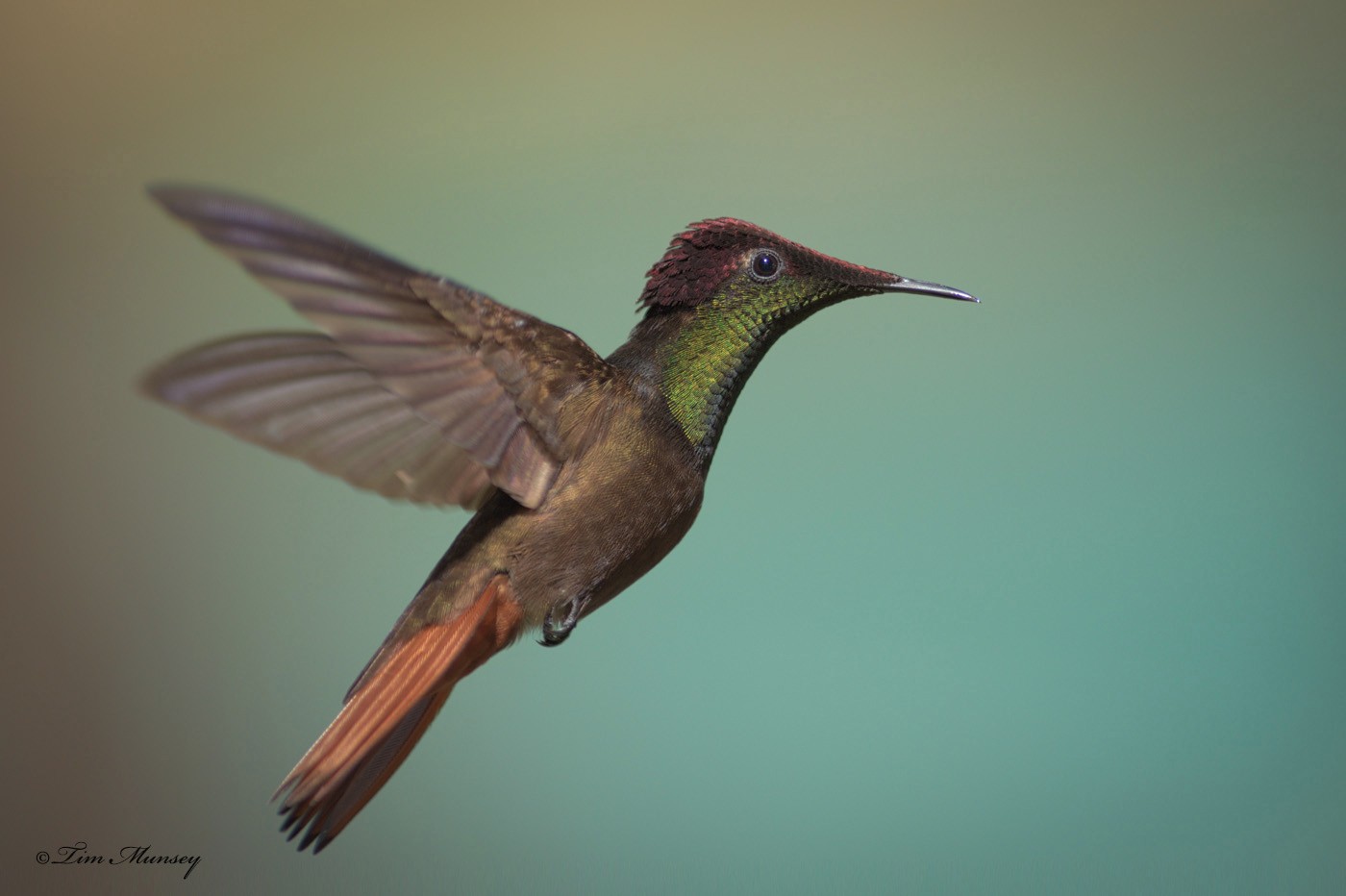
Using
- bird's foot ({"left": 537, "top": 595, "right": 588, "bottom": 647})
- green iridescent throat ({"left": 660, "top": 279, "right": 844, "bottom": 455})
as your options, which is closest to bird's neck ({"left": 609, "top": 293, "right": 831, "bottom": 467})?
green iridescent throat ({"left": 660, "top": 279, "right": 844, "bottom": 455})

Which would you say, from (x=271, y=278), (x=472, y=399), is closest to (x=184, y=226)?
(x=271, y=278)

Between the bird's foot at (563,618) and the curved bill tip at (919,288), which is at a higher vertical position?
the curved bill tip at (919,288)

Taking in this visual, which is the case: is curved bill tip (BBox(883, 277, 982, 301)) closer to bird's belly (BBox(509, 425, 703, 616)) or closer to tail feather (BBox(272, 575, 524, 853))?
bird's belly (BBox(509, 425, 703, 616))

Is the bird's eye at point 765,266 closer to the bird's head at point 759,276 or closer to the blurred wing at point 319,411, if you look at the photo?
the bird's head at point 759,276

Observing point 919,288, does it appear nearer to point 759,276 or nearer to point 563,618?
point 759,276

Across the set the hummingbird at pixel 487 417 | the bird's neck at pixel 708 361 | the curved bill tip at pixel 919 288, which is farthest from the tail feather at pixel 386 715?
the curved bill tip at pixel 919 288

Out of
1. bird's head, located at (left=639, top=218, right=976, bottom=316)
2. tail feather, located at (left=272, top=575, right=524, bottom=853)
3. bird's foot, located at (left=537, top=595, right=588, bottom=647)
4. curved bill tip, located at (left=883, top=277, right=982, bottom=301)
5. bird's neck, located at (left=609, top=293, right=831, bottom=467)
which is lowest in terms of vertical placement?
tail feather, located at (left=272, top=575, right=524, bottom=853)

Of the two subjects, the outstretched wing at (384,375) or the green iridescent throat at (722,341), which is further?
the green iridescent throat at (722,341)
